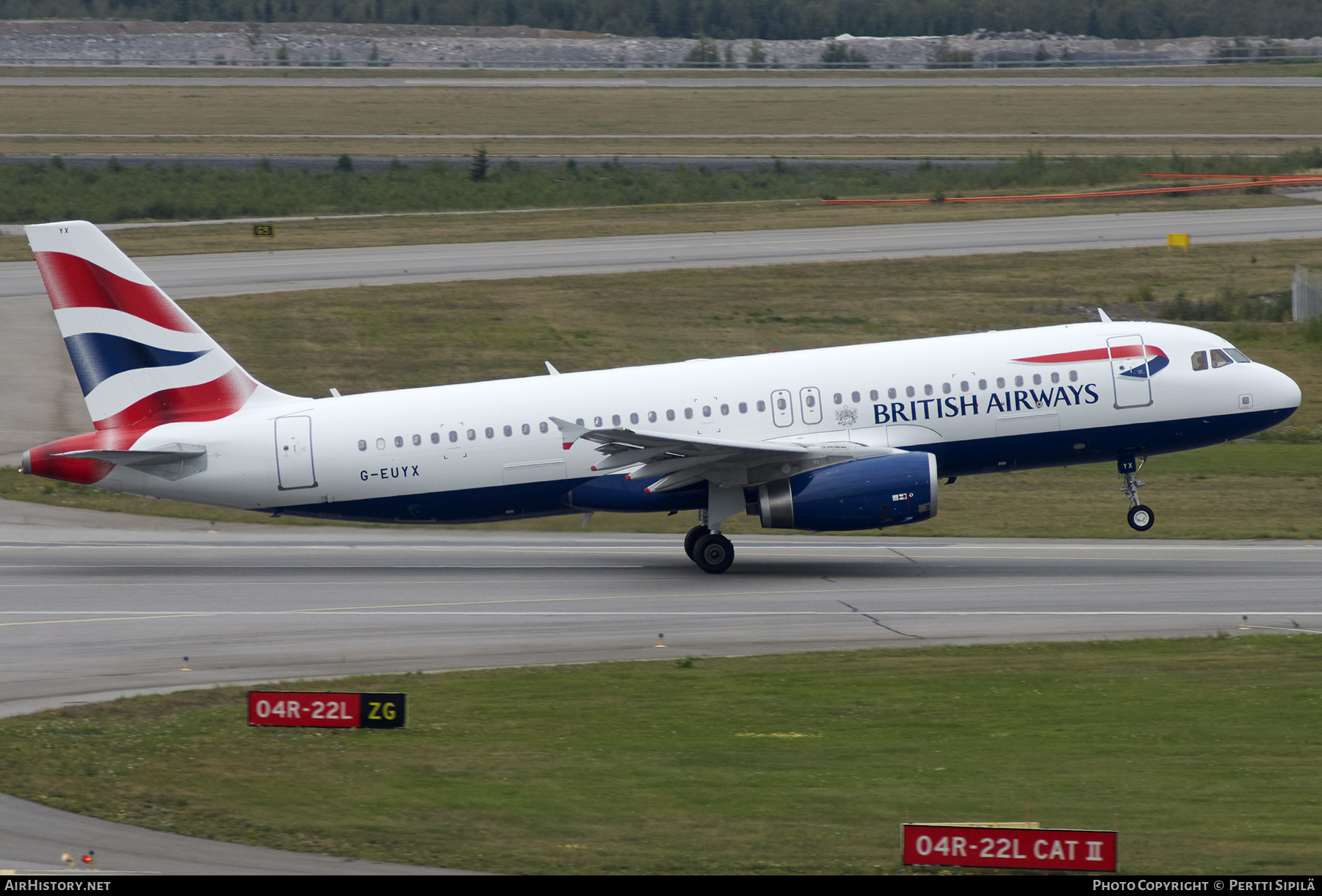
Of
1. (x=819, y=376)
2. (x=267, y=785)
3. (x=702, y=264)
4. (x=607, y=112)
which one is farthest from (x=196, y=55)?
(x=267, y=785)

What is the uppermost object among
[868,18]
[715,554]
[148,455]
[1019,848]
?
[868,18]

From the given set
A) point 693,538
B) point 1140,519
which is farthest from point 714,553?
point 1140,519

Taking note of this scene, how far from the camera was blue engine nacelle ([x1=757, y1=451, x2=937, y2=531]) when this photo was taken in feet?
98.6

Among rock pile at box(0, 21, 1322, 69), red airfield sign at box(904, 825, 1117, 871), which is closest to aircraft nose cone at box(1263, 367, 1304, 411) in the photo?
red airfield sign at box(904, 825, 1117, 871)

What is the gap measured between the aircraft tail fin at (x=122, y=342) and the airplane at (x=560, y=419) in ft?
0.11

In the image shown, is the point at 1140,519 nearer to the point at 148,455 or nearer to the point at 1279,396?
the point at 1279,396

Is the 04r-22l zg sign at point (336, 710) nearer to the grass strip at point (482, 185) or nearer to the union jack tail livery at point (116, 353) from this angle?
the union jack tail livery at point (116, 353)

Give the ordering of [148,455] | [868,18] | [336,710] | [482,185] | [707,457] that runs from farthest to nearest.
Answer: [868,18], [482,185], [148,455], [707,457], [336,710]

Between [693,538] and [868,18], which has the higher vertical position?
[868,18]

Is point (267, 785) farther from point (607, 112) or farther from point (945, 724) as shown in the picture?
point (607, 112)

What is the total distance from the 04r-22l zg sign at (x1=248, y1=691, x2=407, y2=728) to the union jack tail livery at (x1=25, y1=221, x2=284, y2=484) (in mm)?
12927

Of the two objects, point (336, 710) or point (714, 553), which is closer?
point (336, 710)

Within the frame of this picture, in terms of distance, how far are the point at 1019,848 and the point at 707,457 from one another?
669 inches

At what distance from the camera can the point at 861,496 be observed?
30.1 metres
